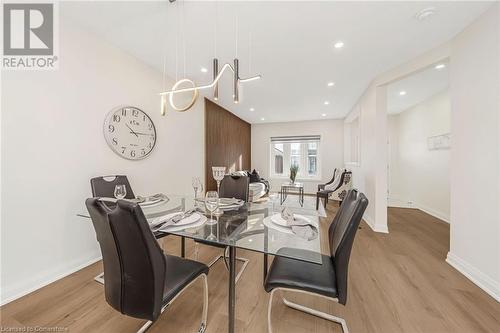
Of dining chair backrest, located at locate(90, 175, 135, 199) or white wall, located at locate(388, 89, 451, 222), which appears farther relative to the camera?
white wall, located at locate(388, 89, 451, 222)

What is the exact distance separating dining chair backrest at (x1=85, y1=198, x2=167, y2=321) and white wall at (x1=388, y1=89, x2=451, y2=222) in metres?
4.98

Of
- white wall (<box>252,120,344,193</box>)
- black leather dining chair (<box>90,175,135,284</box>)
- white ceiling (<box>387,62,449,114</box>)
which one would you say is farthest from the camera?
white wall (<box>252,120,344,193</box>)

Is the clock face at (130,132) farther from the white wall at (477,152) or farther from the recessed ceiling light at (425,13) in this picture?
the white wall at (477,152)

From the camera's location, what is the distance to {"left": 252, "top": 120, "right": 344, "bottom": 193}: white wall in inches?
247

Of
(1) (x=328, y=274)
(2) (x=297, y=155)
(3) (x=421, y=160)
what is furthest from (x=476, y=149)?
(2) (x=297, y=155)

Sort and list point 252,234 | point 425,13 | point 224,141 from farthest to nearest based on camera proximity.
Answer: point 224,141, point 425,13, point 252,234

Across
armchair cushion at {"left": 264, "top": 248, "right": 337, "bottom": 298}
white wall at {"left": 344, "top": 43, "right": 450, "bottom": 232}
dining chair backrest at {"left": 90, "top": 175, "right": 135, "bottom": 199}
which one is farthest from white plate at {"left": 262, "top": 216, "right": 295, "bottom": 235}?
white wall at {"left": 344, "top": 43, "right": 450, "bottom": 232}

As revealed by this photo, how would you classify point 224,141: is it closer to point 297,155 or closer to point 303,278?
point 297,155

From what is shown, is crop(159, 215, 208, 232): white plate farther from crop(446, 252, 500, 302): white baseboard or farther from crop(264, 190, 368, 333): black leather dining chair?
crop(446, 252, 500, 302): white baseboard

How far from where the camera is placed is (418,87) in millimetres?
3527

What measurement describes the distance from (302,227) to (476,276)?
1936mm

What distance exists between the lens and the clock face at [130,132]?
2.24 m

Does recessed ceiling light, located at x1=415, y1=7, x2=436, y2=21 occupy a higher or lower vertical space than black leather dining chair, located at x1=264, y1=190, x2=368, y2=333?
higher

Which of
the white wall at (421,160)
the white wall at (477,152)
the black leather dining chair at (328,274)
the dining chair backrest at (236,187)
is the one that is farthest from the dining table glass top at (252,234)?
the white wall at (421,160)
